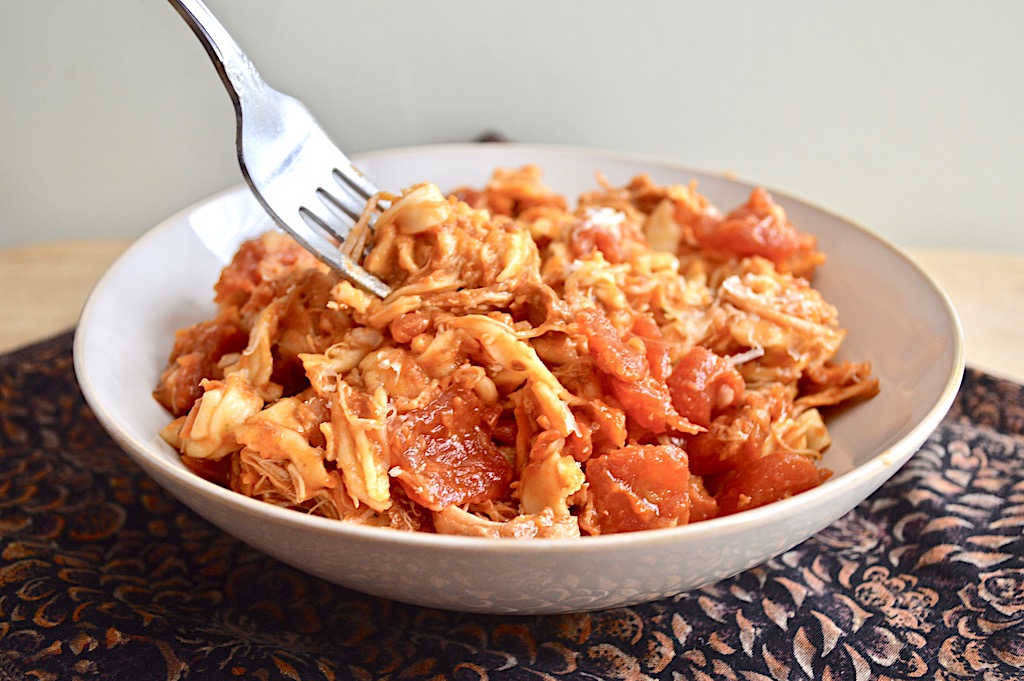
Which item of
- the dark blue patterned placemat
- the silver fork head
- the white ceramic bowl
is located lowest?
the dark blue patterned placemat

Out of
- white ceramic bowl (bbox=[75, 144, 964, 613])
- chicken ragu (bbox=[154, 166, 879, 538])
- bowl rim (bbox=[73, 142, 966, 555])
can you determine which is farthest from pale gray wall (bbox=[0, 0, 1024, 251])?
bowl rim (bbox=[73, 142, 966, 555])

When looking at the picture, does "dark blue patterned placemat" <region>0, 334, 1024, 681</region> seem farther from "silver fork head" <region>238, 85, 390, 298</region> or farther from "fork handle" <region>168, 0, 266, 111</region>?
"fork handle" <region>168, 0, 266, 111</region>

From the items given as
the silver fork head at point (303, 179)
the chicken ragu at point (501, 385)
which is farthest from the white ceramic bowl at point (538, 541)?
the silver fork head at point (303, 179)

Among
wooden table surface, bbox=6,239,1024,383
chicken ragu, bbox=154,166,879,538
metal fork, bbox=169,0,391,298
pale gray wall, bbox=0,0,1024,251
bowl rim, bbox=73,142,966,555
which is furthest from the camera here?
pale gray wall, bbox=0,0,1024,251

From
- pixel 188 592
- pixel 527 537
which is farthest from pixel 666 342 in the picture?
pixel 188 592

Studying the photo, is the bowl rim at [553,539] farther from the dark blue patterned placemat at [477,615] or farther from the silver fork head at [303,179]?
the silver fork head at [303,179]

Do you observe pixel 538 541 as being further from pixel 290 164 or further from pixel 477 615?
pixel 290 164
